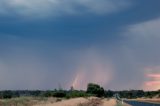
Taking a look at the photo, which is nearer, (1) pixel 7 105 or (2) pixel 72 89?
(1) pixel 7 105

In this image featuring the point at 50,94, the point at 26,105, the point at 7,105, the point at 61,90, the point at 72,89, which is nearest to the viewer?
the point at 7,105

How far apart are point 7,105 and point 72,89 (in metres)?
114

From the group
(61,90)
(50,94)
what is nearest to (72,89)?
(61,90)

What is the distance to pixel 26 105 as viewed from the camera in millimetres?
82188

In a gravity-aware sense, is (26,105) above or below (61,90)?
below

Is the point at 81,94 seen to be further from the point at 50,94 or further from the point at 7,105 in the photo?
the point at 7,105

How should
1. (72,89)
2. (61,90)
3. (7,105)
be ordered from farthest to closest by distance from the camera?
(72,89) → (61,90) → (7,105)

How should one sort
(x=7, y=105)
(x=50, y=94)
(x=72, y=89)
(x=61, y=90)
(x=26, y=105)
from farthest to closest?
(x=72, y=89) < (x=61, y=90) < (x=50, y=94) < (x=26, y=105) < (x=7, y=105)

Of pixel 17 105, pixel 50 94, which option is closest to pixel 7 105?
pixel 17 105

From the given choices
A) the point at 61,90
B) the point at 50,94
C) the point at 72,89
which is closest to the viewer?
the point at 50,94

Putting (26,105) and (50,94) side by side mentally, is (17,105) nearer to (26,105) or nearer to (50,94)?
(26,105)

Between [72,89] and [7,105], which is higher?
[72,89]

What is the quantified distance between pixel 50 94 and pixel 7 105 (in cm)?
8348

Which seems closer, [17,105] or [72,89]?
[17,105]
